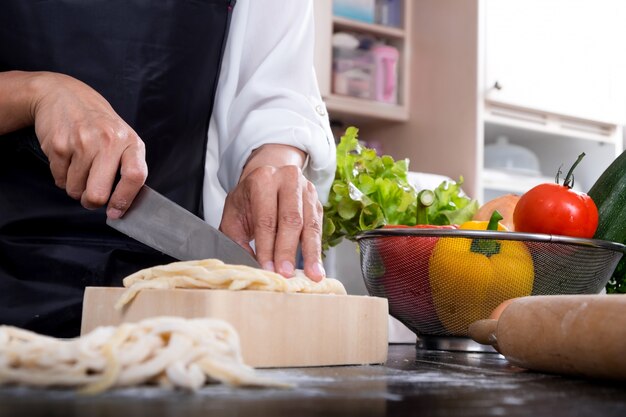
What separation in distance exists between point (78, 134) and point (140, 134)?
25cm

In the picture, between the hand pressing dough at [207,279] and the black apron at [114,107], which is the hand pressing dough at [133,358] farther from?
the black apron at [114,107]

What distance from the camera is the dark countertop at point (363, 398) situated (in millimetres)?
421

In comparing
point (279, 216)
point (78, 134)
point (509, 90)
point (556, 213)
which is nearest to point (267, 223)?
point (279, 216)

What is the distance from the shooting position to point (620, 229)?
1135 mm

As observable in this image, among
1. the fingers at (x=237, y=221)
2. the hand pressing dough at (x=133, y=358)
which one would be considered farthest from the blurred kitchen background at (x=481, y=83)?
the hand pressing dough at (x=133, y=358)

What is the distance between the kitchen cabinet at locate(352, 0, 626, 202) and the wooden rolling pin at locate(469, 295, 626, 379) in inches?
82.9

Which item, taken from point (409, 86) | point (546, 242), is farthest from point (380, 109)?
point (546, 242)

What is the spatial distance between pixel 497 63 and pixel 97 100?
2.20m

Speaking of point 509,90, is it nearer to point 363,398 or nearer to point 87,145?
point 87,145

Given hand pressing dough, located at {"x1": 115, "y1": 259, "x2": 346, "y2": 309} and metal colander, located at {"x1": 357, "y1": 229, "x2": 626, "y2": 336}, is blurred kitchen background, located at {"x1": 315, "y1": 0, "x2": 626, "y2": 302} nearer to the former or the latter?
metal colander, located at {"x1": 357, "y1": 229, "x2": 626, "y2": 336}

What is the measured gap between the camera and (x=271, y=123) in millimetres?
1102

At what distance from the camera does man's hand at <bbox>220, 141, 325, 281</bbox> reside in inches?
34.5

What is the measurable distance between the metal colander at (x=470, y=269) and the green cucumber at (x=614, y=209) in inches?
4.1

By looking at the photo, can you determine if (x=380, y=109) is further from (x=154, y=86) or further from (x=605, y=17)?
(x=154, y=86)
